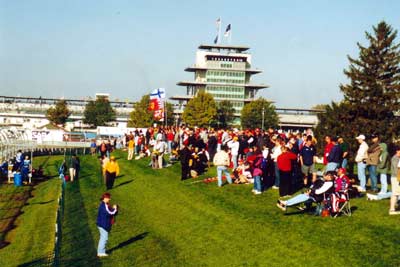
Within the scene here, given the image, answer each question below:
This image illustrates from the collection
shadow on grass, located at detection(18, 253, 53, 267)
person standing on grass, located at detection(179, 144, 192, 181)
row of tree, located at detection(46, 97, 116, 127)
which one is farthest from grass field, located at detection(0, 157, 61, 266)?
row of tree, located at detection(46, 97, 116, 127)

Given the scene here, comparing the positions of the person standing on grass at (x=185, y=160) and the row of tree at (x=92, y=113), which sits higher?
the row of tree at (x=92, y=113)

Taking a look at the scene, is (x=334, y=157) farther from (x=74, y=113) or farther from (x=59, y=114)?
(x=74, y=113)

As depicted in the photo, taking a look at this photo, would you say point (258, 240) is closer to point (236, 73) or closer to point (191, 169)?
point (191, 169)

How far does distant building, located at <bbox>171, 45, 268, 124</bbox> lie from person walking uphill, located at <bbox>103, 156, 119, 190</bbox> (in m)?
138

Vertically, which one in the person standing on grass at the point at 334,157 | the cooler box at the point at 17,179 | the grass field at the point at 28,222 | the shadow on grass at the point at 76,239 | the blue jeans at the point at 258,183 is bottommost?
the grass field at the point at 28,222

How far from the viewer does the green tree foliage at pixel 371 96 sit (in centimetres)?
4575

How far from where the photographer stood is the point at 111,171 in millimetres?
30953

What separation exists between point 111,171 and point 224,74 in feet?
469

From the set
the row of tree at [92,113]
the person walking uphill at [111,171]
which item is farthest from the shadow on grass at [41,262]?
the row of tree at [92,113]

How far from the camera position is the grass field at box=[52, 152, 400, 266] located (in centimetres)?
1529

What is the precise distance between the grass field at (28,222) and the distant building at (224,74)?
13359 cm

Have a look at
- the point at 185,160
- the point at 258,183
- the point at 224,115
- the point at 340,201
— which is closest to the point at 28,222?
the point at 185,160

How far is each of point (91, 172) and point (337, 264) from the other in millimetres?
28672

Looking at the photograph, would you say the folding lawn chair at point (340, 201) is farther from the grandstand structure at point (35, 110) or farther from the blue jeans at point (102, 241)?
the grandstand structure at point (35, 110)
